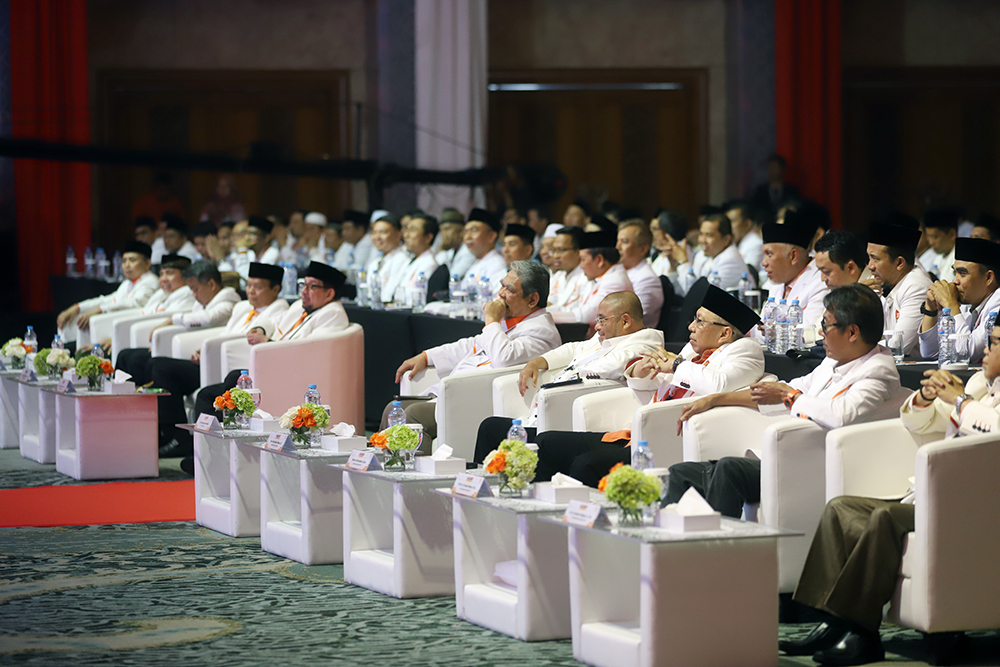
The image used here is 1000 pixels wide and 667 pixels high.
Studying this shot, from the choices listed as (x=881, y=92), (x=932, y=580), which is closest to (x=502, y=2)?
(x=881, y=92)

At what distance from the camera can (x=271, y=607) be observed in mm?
4633

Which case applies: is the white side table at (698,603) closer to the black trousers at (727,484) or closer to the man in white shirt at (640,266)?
the black trousers at (727,484)

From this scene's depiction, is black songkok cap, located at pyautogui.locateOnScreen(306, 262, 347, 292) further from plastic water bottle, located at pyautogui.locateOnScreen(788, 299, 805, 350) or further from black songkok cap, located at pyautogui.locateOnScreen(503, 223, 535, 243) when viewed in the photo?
plastic water bottle, located at pyautogui.locateOnScreen(788, 299, 805, 350)

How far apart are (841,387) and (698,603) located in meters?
1.04

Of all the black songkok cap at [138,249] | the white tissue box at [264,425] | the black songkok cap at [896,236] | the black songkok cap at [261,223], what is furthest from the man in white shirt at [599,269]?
the black songkok cap at [261,223]

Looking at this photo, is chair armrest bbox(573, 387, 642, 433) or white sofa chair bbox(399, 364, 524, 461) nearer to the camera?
chair armrest bbox(573, 387, 642, 433)

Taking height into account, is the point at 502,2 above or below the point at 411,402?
above

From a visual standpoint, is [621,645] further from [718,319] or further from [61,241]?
[61,241]

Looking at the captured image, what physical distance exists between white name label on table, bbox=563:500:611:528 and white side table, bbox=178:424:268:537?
2176mm

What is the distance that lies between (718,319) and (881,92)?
1035cm

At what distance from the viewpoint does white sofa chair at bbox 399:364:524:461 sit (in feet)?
20.9

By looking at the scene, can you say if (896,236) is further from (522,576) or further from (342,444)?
(522,576)

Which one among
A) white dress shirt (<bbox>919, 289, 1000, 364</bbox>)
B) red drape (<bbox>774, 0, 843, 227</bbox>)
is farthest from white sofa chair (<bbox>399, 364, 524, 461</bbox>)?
red drape (<bbox>774, 0, 843, 227</bbox>)

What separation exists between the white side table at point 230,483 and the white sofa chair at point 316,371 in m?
1.21
